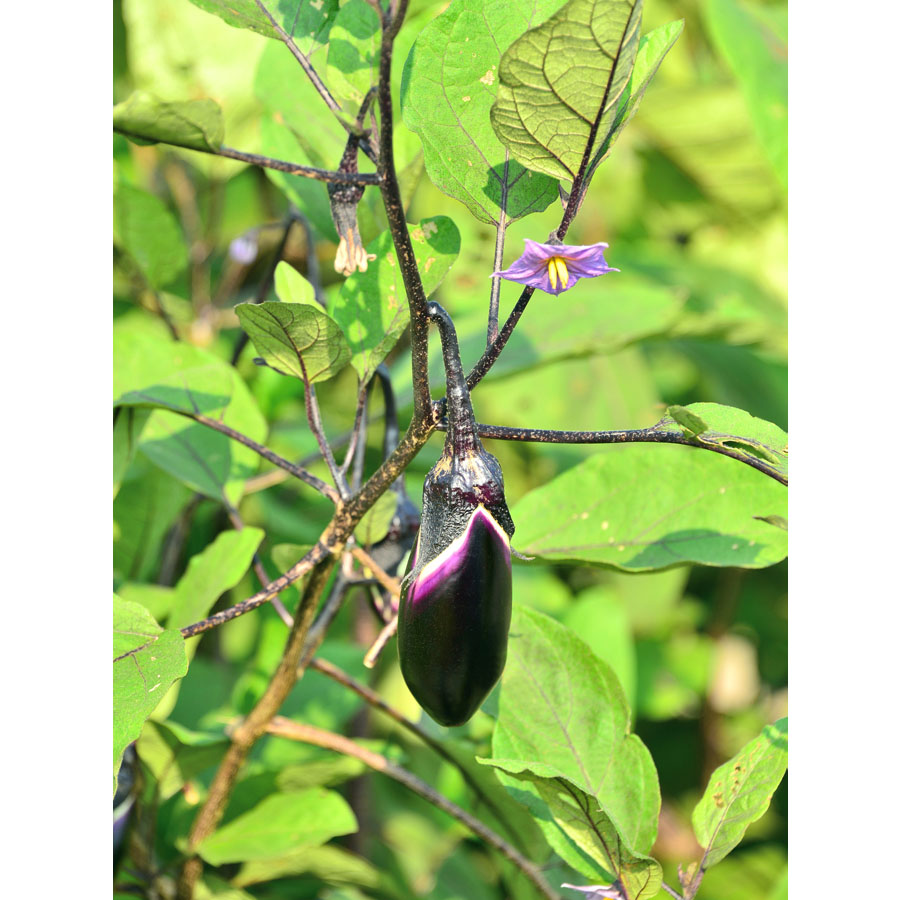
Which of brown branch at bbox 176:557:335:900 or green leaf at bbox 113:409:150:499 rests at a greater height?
green leaf at bbox 113:409:150:499

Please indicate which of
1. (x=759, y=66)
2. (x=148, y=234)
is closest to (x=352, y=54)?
(x=148, y=234)

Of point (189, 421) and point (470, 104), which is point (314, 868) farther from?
point (470, 104)

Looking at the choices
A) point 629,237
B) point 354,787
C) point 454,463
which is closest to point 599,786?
point 454,463

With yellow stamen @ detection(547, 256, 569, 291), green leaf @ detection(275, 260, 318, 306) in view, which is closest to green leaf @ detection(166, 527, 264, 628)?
green leaf @ detection(275, 260, 318, 306)

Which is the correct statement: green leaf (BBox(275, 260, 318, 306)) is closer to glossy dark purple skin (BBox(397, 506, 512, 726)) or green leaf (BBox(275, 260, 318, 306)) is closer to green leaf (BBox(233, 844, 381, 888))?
glossy dark purple skin (BBox(397, 506, 512, 726))

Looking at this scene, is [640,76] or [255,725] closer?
[640,76]

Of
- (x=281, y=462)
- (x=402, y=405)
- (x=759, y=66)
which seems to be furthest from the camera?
(x=759, y=66)
